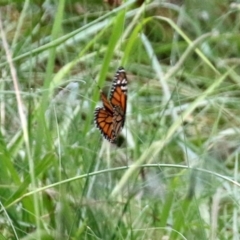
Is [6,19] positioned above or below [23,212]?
above

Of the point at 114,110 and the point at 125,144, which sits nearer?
the point at 114,110

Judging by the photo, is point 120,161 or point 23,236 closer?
point 23,236

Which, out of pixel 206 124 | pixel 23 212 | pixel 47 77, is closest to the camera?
pixel 23 212

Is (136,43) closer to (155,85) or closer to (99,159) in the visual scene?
(155,85)

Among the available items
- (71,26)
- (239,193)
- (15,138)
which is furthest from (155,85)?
(239,193)
